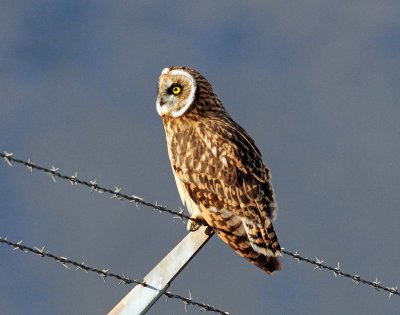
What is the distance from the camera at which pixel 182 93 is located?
30.9 ft

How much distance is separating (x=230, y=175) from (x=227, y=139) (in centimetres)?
39

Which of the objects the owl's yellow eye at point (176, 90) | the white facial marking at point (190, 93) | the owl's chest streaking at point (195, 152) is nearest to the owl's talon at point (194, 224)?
the owl's chest streaking at point (195, 152)

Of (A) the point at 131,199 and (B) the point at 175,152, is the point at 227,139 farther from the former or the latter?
(A) the point at 131,199

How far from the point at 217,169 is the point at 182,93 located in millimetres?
1269

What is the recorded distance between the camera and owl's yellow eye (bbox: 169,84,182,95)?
31.1 feet

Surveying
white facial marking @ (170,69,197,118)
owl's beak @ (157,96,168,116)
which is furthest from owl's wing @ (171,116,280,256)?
owl's beak @ (157,96,168,116)

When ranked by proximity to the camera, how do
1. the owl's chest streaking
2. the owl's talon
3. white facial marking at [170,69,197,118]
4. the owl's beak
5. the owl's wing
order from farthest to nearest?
the owl's beak, white facial marking at [170,69,197,118], the owl's chest streaking, the owl's wing, the owl's talon

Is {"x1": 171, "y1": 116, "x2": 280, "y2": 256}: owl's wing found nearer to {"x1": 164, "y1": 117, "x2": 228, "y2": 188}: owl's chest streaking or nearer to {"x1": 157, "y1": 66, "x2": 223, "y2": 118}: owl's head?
{"x1": 164, "y1": 117, "x2": 228, "y2": 188}: owl's chest streaking

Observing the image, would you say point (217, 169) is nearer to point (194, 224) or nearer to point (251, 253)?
point (194, 224)

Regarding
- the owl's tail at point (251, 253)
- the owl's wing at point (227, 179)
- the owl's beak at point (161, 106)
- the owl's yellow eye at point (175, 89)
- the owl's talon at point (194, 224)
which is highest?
the owl's yellow eye at point (175, 89)

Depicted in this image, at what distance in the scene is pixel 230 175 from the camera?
841cm

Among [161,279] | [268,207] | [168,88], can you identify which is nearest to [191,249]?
[161,279]

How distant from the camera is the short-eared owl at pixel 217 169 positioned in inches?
308

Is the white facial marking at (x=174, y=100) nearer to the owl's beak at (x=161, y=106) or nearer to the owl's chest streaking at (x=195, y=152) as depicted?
the owl's beak at (x=161, y=106)
